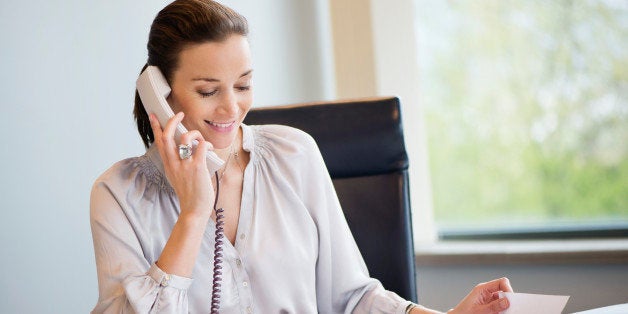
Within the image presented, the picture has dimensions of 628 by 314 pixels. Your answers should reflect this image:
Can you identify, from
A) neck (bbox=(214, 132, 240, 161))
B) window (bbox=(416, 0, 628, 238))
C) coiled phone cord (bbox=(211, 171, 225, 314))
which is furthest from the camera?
window (bbox=(416, 0, 628, 238))

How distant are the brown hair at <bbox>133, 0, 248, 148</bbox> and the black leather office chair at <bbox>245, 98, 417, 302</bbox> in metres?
0.35

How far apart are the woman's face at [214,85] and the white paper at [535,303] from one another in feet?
1.90

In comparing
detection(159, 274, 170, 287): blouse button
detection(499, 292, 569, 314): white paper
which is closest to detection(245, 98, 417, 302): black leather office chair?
detection(499, 292, 569, 314): white paper

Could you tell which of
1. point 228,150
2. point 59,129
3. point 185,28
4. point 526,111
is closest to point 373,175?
point 228,150

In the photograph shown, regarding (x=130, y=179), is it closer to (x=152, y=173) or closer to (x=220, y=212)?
(x=152, y=173)

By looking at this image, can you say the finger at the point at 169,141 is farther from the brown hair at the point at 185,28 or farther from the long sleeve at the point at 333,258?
the long sleeve at the point at 333,258

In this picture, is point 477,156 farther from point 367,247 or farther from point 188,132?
point 188,132

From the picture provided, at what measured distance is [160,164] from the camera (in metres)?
1.50

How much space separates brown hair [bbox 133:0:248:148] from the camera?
144 cm

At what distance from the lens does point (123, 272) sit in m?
1.34

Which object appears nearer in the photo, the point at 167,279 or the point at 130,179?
the point at 167,279

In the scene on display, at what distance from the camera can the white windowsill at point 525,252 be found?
7.90 ft

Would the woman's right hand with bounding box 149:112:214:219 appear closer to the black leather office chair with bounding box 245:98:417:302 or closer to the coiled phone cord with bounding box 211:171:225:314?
the coiled phone cord with bounding box 211:171:225:314

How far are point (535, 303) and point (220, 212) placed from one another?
1.92 feet
